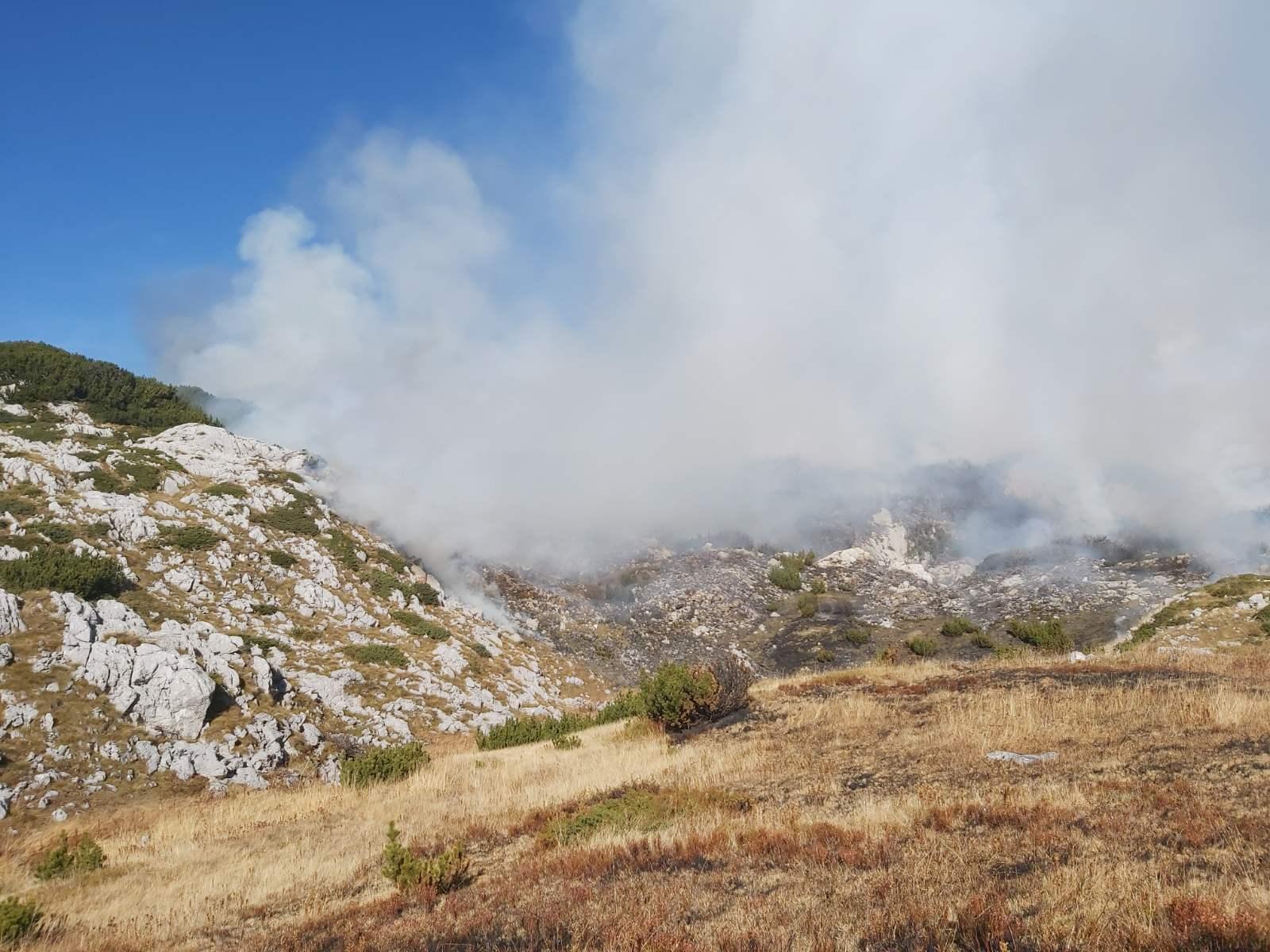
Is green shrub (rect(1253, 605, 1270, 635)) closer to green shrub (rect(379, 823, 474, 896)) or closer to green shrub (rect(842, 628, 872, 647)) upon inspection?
green shrub (rect(842, 628, 872, 647))

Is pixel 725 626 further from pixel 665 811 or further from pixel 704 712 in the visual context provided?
pixel 665 811

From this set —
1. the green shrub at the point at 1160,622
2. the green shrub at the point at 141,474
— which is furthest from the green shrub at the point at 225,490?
the green shrub at the point at 1160,622

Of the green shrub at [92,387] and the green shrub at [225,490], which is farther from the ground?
the green shrub at [92,387]

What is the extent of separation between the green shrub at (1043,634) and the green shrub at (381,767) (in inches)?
1131

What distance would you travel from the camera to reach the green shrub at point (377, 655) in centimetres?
2752

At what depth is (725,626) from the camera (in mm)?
44594

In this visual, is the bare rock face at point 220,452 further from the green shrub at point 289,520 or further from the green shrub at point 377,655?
the green shrub at point 377,655

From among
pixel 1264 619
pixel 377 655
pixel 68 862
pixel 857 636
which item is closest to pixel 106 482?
pixel 377 655

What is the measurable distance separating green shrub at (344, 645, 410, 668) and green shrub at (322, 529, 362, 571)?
27.2 feet

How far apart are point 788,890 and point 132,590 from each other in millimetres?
28246

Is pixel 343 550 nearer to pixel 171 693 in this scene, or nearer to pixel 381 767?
pixel 171 693

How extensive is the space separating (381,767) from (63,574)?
14.8 metres

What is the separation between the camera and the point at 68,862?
11.5m

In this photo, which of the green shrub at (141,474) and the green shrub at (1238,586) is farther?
the green shrub at (141,474)
